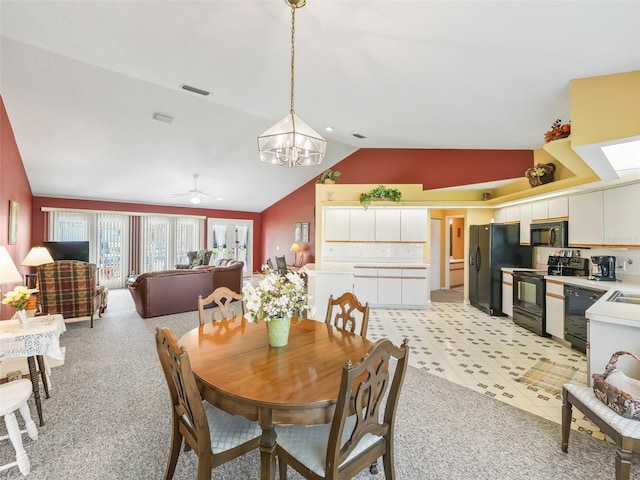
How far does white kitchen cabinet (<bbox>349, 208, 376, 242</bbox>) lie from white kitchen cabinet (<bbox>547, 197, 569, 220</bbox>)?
3010 mm

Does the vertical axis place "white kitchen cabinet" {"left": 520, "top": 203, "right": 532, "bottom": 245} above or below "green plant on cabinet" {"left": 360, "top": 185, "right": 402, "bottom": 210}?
below

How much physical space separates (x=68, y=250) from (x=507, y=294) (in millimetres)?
9058

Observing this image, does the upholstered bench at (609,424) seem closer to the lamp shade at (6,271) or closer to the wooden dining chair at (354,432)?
the wooden dining chair at (354,432)

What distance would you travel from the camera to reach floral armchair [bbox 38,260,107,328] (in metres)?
4.24

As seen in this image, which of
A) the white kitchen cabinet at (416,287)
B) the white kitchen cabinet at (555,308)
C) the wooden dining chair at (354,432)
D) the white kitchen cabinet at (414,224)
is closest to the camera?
the wooden dining chair at (354,432)

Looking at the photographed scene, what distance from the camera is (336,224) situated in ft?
21.3

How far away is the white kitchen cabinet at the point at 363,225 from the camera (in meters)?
6.38

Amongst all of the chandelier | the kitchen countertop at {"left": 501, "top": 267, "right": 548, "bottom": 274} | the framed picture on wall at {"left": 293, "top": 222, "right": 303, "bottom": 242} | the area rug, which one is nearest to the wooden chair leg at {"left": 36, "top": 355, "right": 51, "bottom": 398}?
the chandelier

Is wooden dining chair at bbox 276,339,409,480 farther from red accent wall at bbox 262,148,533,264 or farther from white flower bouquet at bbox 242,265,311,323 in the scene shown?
red accent wall at bbox 262,148,533,264

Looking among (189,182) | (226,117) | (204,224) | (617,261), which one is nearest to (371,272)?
(617,261)

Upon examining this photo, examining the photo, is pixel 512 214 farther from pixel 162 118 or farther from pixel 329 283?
pixel 162 118

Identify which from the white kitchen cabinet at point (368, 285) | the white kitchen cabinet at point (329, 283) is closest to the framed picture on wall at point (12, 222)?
the white kitchen cabinet at point (329, 283)

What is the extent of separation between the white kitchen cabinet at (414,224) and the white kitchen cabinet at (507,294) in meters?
1.63

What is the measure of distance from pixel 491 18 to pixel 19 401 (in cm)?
380
